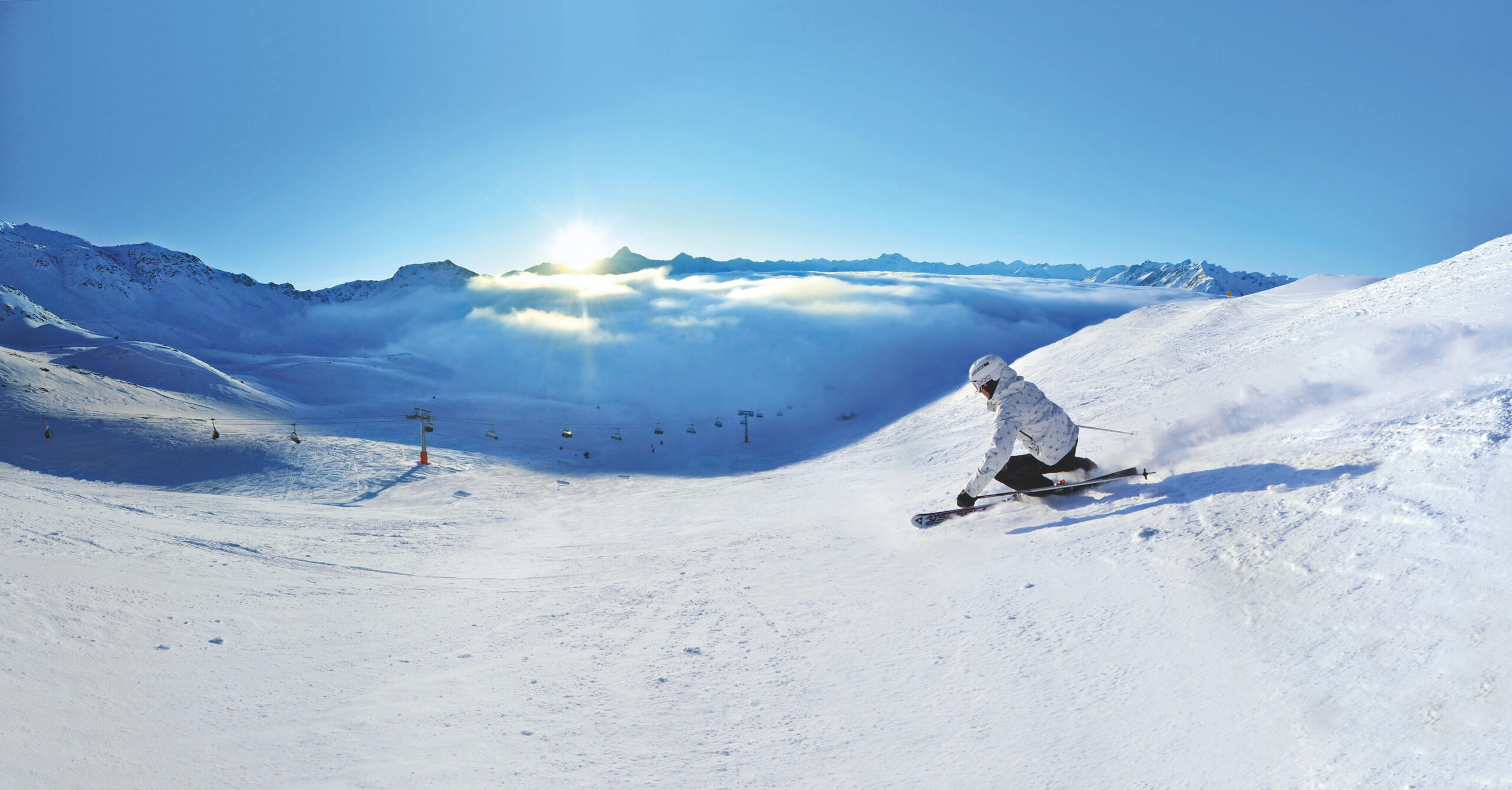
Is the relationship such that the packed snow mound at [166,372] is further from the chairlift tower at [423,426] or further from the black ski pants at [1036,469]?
the black ski pants at [1036,469]

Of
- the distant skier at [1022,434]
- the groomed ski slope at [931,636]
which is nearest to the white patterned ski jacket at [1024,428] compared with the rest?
the distant skier at [1022,434]

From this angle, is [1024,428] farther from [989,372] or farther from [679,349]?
[679,349]

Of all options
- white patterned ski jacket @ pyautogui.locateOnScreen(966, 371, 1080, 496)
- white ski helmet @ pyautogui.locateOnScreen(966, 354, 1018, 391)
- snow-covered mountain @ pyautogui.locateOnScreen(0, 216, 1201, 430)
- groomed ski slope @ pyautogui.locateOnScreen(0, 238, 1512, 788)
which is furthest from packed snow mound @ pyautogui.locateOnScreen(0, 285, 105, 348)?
white patterned ski jacket @ pyautogui.locateOnScreen(966, 371, 1080, 496)

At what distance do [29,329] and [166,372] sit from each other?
8509 centimetres

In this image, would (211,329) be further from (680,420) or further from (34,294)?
(680,420)

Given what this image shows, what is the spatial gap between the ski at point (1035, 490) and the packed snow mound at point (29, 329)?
135 metres

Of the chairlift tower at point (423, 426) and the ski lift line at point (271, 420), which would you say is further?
the chairlift tower at point (423, 426)

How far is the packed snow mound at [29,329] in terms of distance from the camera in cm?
10169

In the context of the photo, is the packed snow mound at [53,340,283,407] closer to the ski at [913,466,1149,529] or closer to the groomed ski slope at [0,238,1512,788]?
the groomed ski slope at [0,238,1512,788]

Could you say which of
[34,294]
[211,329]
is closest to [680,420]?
[211,329]

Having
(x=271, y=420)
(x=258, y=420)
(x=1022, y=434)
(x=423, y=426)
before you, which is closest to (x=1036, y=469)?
(x=1022, y=434)

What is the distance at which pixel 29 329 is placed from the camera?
104562 millimetres

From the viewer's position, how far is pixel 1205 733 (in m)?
3.20

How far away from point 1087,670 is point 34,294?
275895 mm
